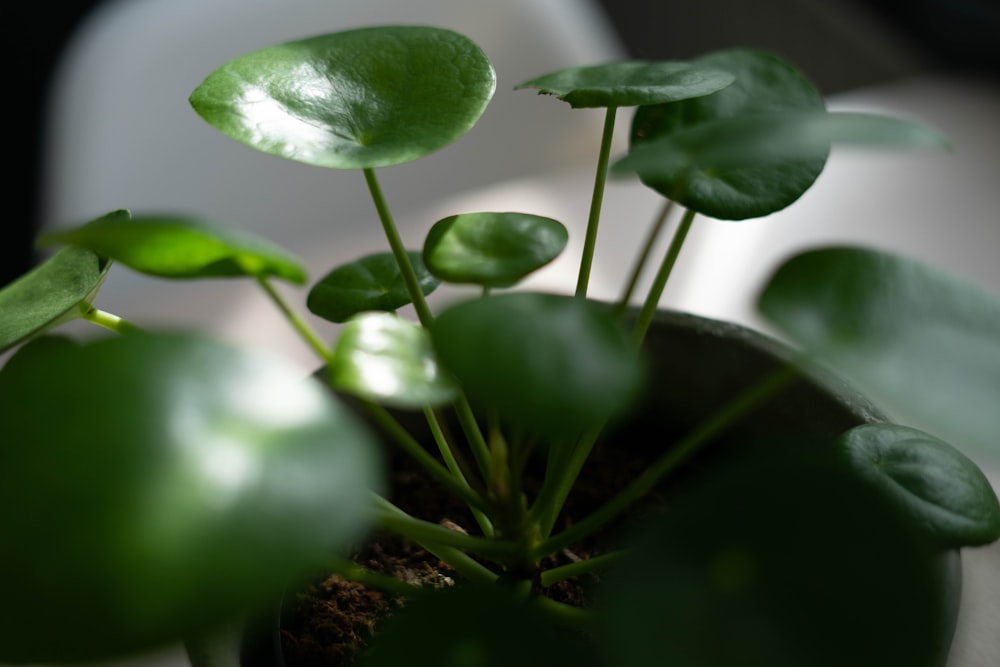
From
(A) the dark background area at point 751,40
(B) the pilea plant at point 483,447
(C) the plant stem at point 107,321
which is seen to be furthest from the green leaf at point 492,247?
(A) the dark background area at point 751,40

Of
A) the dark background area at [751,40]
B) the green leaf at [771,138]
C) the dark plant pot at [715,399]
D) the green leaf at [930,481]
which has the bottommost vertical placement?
the dark background area at [751,40]

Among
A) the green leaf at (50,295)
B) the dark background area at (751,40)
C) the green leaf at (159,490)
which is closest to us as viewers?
the green leaf at (159,490)

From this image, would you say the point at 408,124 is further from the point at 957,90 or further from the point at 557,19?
the point at 957,90

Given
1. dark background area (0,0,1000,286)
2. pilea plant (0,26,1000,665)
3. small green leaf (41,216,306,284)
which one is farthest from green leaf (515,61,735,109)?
dark background area (0,0,1000,286)

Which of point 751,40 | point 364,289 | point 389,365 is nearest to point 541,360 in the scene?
point 389,365

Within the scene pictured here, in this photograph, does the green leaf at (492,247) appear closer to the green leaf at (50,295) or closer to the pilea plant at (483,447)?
the pilea plant at (483,447)
